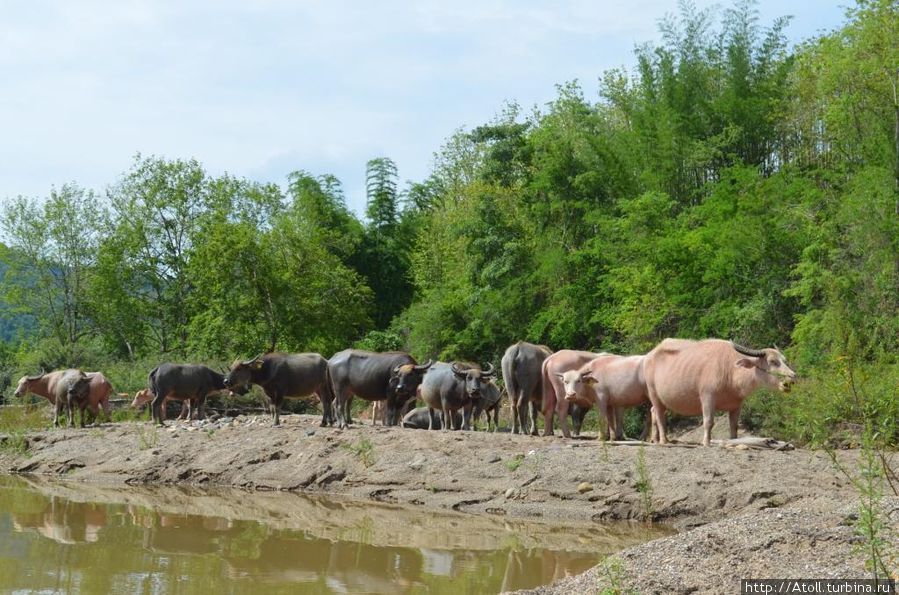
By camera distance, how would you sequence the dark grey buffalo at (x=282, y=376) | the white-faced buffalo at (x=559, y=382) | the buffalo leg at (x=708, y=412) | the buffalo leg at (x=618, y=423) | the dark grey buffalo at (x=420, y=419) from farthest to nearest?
the dark grey buffalo at (x=420, y=419)
the dark grey buffalo at (x=282, y=376)
the white-faced buffalo at (x=559, y=382)
the buffalo leg at (x=618, y=423)
the buffalo leg at (x=708, y=412)

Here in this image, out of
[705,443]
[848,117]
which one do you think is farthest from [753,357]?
[848,117]

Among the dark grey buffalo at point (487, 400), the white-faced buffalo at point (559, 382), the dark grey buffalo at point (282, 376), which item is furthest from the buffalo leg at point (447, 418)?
the dark grey buffalo at point (282, 376)

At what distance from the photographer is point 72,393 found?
28688mm

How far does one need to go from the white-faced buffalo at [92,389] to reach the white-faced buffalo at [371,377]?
30.3 feet

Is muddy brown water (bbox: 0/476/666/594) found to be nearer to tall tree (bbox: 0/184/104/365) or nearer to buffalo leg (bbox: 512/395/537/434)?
buffalo leg (bbox: 512/395/537/434)

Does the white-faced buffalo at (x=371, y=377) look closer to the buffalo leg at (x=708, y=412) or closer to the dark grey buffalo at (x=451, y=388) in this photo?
the dark grey buffalo at (x=451, y=388)

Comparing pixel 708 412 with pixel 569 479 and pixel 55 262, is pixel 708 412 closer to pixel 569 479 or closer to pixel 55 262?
pixel 569 479

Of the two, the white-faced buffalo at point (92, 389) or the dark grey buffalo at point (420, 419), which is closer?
the dark grey buffalo at point (420, 419)

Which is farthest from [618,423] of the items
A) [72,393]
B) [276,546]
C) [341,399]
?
[72,393]

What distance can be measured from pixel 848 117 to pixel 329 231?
110 feet

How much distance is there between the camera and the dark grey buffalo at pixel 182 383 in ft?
92.5

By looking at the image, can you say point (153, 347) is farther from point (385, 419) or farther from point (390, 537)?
point (390, 537)

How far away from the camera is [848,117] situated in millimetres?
30766

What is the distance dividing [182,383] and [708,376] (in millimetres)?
15934
